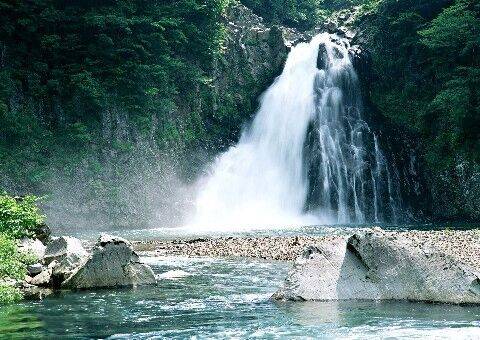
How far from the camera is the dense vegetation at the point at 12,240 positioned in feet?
36.7

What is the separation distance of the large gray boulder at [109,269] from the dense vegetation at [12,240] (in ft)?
3.81

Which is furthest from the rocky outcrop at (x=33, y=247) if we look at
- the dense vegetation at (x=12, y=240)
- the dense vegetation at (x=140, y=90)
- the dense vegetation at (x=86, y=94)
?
the dense vegetation at (x=140, y=90)

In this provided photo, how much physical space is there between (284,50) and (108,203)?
19.8 m

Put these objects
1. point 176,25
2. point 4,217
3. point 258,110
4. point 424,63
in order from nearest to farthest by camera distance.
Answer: point 4,217 < point 176,25 < point 424,63 < point 258,110

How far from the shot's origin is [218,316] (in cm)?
994

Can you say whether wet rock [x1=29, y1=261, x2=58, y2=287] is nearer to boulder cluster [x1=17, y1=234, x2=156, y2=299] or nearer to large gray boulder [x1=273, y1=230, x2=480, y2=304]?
boulder cluster [x1=17, y1=234, x2=156, y2=299]

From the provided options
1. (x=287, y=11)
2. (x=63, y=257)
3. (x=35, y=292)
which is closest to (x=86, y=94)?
(x=63, y=257)

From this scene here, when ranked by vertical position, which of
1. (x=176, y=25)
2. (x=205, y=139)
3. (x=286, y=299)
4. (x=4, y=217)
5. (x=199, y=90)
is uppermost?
(x=176, y=25)

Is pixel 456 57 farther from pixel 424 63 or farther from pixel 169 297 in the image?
pixel 169 297

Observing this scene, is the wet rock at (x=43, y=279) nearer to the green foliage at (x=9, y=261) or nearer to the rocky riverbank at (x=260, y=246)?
the green foliage at (x=9, y=261)

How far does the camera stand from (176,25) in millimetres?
37875

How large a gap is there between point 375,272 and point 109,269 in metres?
5.78

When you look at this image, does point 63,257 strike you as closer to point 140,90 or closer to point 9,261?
point 9,261

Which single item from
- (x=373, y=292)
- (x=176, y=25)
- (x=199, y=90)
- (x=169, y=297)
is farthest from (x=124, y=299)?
(x=199, y=90)
